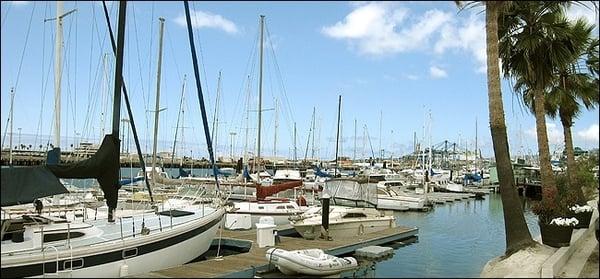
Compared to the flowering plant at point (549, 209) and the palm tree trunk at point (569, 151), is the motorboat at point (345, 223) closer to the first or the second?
the flowering plant at point (549, 209)

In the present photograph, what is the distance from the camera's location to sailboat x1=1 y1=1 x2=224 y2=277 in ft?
39.0

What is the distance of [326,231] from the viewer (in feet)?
71.4

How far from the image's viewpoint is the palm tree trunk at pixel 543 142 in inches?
777

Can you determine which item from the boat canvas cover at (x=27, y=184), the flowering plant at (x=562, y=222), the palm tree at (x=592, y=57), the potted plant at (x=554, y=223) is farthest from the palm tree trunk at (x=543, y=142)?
the boat canvas cover at (x=27, y=184)

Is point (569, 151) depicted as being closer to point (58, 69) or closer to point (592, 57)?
point (592, 57)

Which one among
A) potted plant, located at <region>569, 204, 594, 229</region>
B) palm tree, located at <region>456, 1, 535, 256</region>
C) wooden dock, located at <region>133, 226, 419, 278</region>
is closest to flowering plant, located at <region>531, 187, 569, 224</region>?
palm tree, located at <region>456, 1, 535, 256</region>

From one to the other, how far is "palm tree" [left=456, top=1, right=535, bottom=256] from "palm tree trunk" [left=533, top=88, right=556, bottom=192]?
16.2 feet

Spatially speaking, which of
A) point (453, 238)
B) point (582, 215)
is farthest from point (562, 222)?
point (453, 238)

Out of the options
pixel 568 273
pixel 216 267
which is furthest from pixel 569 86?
pixel 216 267

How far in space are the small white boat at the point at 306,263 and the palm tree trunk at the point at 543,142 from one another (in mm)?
8911

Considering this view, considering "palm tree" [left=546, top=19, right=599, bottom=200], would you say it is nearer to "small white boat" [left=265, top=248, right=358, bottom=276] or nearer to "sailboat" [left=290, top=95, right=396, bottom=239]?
"sailboat" [left=290, top=95, right=396, bottom=239]

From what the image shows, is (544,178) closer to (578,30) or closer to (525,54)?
(525,54)

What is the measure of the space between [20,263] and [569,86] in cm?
2406

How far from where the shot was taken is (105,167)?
14.5 metres
